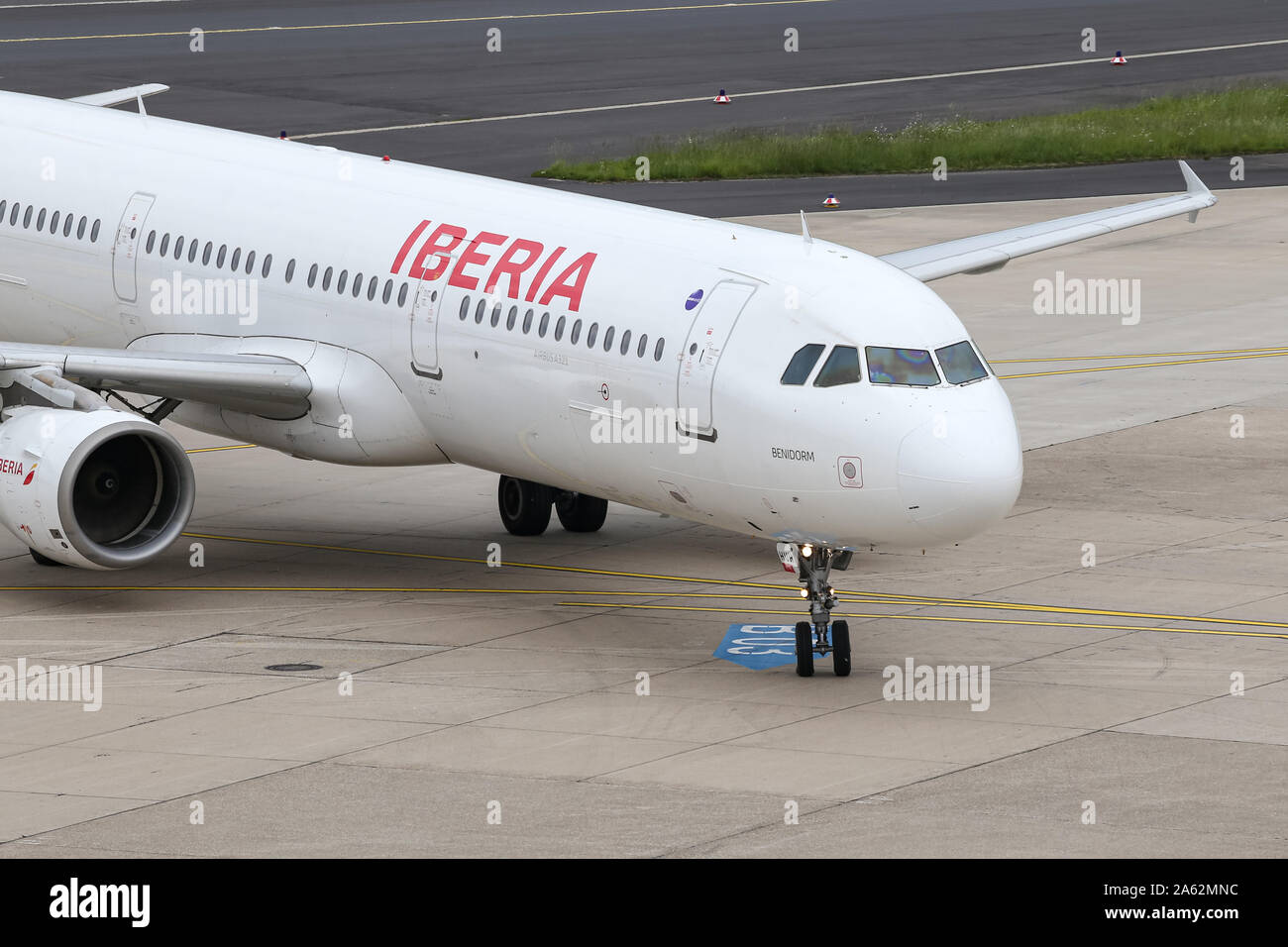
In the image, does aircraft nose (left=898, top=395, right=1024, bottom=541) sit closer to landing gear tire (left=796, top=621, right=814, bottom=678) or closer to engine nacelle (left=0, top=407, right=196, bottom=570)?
landing gear tire (left=796, top=621, right=814, bottom=678)

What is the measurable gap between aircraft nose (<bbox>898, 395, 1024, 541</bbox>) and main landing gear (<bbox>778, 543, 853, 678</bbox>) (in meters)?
1.58

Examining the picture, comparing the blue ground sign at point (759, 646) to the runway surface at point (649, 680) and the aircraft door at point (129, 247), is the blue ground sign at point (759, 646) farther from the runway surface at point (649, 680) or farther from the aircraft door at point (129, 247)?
the aircraft door at point (129, 247)

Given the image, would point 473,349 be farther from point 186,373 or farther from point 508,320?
point 186,373

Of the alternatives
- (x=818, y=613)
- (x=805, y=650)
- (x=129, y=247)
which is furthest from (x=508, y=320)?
(x=129, y=247)

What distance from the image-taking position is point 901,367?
71.6 ft

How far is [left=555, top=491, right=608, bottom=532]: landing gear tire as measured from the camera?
2939cm

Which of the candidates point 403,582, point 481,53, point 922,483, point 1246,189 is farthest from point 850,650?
point 481,53

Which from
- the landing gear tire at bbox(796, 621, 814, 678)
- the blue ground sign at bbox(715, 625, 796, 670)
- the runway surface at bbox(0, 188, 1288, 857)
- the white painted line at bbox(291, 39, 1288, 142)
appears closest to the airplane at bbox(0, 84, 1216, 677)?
the landing gear tire at bbox(796, 621, 814, 678)

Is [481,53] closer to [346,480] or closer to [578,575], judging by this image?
[346,480]

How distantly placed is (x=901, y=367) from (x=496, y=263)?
5.58 m

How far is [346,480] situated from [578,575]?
6605mm

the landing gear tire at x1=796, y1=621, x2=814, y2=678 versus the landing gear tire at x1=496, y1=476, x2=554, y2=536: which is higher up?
the landing gear tire at x1=496, y1=476, x2=554, y2=536
